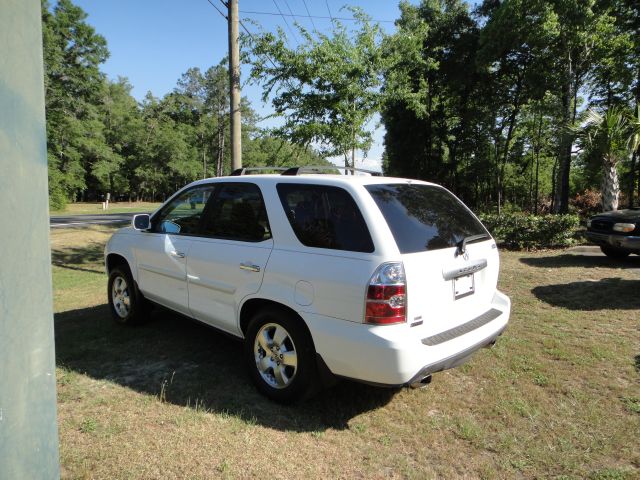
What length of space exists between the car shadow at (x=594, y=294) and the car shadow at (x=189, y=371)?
12.7ft

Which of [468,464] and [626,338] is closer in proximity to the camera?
[468,464]

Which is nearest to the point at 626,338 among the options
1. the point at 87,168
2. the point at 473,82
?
the point at 473,82

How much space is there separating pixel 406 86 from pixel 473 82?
15270 millimetres

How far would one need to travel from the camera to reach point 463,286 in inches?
125

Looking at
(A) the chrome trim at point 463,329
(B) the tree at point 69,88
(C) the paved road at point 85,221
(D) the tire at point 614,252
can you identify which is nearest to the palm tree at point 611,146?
(D) the tire at point 614,252

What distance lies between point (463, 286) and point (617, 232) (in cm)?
712

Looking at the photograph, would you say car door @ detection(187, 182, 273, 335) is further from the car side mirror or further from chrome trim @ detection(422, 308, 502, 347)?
chrome trim @ detection(422, 308, 502, 347)

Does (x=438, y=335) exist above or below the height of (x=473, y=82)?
below

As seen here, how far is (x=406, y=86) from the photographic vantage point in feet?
34.8

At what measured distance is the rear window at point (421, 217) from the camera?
2.94m

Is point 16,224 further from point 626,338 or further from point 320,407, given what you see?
point 626,338

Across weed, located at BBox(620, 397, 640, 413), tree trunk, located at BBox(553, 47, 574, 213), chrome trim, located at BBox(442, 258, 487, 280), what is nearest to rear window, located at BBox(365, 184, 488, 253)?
chrome trim, located at BBox(442, 258, 487, 280)

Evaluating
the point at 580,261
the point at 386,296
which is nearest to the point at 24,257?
the point at 386,296

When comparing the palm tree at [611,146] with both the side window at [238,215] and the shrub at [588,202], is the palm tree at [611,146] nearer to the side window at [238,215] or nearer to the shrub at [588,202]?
the side window at [238,215]
